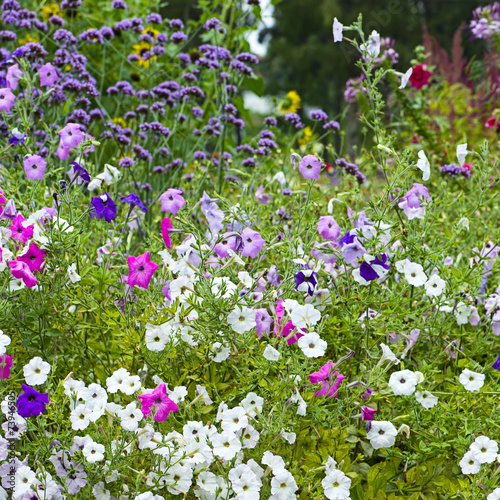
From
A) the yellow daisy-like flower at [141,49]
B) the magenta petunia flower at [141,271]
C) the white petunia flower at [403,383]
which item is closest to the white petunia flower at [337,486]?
the white petunia flower at [403,383]

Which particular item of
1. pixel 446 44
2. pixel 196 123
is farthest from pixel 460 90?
pixel 446 44

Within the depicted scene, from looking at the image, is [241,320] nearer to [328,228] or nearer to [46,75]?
[328,228]

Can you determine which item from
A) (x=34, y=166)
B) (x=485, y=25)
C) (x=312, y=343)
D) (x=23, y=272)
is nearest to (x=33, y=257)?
(x=23, y=272)

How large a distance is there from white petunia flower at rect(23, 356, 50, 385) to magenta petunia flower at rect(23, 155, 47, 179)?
31.9 inches

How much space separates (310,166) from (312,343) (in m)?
0.68

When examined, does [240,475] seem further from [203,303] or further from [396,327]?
[396,327]

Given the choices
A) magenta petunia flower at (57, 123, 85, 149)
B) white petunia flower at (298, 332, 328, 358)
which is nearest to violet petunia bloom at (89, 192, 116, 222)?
magenta petunia flower at (57, 123, 85, 149)

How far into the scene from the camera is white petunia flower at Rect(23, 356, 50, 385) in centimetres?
169

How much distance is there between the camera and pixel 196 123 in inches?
176

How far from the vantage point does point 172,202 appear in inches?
83.0

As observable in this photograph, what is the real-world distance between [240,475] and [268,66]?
21914 millimetres

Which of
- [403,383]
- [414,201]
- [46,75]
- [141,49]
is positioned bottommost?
[403,383]

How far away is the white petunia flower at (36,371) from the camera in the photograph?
1.69 m

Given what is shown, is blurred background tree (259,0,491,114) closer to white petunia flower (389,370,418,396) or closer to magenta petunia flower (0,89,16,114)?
magenta petunia flower (0,89,16,114)
